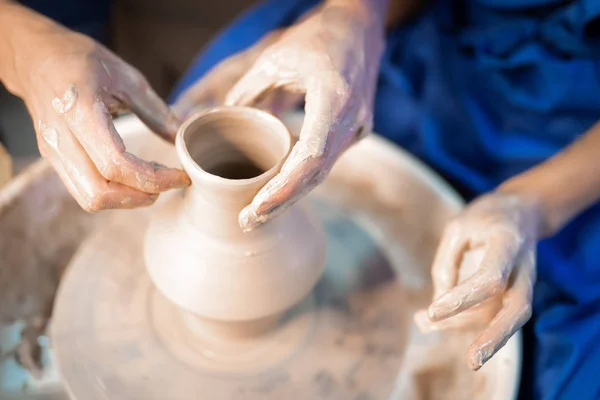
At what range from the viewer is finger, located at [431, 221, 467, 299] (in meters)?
0.98

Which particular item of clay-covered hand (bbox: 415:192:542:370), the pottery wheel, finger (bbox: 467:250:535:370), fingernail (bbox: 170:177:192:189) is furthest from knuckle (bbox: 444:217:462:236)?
fingernail (bbox: 170:177:192:189)

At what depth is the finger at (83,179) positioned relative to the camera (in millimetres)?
834

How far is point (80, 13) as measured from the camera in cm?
191

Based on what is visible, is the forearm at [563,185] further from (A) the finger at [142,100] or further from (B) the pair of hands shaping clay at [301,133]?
(A) the finger at [142,100]

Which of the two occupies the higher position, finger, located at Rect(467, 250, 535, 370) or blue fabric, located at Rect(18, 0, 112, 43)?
finger, located at Rect(467, 250, 535, 370)

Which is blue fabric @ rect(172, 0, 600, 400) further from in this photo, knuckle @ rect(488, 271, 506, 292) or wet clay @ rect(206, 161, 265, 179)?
wet clay @ rect(206, 161, 265, 179)

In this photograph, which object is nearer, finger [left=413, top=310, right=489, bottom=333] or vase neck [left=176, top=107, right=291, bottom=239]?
vase neck [left=176, top=107, right=291, bottom=239]

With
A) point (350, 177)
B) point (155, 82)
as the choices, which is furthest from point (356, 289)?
point (155, 82)

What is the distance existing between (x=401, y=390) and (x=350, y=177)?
1.77 ft

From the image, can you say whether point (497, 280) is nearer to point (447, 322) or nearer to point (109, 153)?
point (447, 322)

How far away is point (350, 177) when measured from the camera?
1412 mm

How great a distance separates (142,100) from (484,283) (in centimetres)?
60

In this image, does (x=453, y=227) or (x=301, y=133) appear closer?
(x=301, y=133)

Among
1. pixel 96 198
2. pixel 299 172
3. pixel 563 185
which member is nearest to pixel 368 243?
pixel 563 185
